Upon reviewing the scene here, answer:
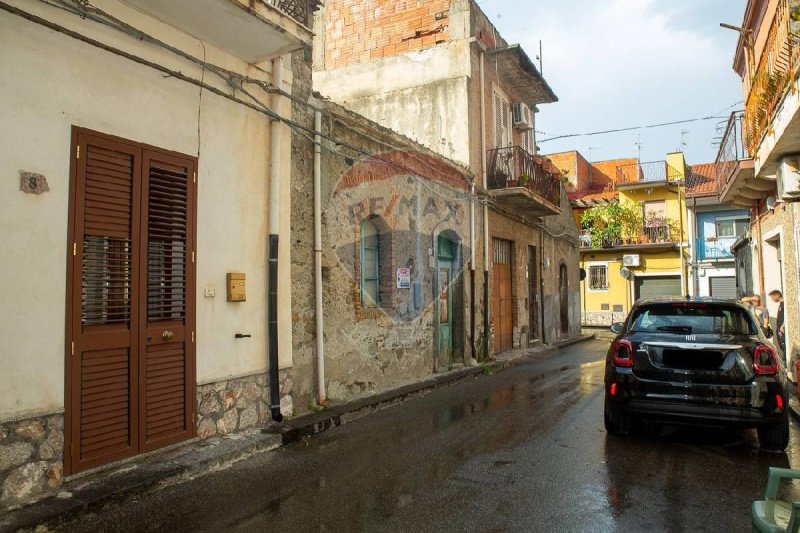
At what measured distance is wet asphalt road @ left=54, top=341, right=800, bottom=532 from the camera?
3855 millimetres

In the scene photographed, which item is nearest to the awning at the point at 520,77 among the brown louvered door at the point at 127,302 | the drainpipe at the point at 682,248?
the brown louvered door at the point at 127,302

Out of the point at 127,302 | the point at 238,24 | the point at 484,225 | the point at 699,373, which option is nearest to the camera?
the point at 127,302

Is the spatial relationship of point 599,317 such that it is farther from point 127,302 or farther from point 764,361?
point 127,302

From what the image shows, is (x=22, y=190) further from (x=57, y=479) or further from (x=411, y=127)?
(x=411, y=127)

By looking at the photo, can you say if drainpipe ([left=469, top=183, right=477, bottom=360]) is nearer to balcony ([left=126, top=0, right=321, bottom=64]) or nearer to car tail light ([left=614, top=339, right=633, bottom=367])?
car tail light ([left=614, top=339, right=633, bottom=367])

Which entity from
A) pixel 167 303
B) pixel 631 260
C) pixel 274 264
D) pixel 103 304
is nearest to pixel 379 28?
pixel 274 264

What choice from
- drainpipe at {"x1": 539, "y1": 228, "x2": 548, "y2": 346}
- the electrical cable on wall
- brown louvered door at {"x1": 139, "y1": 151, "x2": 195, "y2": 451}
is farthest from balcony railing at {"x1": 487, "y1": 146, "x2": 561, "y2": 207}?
brown louvered door at {"x1": 139, "y1": 151, "x2": 195, "y2": 451}

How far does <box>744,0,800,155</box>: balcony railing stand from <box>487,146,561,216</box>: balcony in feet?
18.0

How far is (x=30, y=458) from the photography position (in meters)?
4.08

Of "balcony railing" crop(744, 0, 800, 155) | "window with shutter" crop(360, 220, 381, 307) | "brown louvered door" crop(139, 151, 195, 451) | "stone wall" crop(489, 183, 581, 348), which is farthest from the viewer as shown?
"stone wall" crop(489, 183, 581, 348)

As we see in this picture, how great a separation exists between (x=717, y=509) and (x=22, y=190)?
5832 mm

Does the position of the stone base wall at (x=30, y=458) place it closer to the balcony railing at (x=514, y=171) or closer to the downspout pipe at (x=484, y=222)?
the downspout pipe at (x=484, y=222)

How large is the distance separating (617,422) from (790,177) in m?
4.63

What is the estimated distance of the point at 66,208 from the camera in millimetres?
4410
